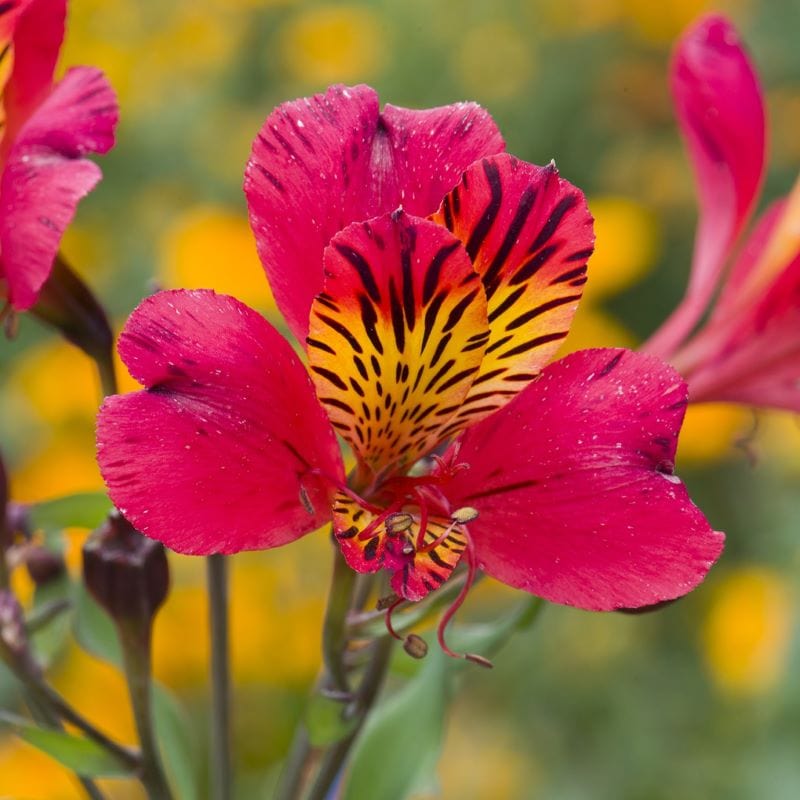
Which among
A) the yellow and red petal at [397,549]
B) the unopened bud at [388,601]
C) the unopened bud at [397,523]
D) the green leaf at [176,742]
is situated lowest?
the green leaf at [176,742]

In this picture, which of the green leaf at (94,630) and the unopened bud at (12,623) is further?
the green leaf at (94,630)

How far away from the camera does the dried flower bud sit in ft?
1.93

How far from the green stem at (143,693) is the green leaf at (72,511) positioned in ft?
0.26

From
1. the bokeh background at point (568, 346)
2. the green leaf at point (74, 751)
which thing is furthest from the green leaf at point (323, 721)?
the bokeh background at point (568, 346)

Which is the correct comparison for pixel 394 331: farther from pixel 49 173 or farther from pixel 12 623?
pixel 12 623

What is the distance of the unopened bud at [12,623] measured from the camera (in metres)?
0.62

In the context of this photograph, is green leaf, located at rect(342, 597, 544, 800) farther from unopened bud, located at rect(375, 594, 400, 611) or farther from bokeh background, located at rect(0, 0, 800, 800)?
unopened bud, located at rect(375, 594, 400, 611)

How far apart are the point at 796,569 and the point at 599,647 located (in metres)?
0.31

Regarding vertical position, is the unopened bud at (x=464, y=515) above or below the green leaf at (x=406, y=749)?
above

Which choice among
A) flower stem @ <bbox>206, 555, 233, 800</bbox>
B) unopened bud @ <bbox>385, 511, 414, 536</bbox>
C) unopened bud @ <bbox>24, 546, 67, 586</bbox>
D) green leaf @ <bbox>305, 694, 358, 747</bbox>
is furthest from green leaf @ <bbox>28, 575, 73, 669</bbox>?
unopened bud @ <bbox>385, 511, 414, 536</bbox>

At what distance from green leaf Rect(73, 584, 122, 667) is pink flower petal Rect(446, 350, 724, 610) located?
1.07ft

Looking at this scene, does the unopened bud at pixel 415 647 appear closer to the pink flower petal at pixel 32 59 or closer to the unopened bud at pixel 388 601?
the unopened bud at pixel 388 601

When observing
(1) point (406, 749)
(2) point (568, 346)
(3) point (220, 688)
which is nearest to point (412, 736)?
(1) point (406, 749)

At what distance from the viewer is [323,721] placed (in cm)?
60
